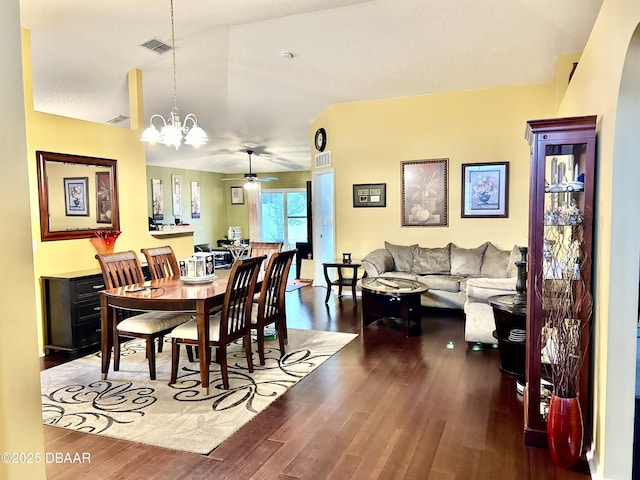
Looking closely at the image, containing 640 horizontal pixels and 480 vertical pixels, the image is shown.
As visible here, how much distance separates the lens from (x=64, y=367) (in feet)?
13.4

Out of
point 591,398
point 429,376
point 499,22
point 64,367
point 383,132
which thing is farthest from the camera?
point 383,132

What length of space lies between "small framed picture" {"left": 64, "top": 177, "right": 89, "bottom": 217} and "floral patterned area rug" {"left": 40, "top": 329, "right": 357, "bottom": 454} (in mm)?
1566

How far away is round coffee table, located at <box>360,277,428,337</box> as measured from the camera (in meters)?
4.92

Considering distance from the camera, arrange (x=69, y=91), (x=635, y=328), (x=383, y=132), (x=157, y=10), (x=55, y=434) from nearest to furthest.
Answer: (x=635, y=328), (x=55, y=434), (x=157, y=10), (x=69, y=91), (x=383, y=132)

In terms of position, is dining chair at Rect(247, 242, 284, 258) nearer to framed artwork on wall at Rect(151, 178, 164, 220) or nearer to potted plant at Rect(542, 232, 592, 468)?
potted plant at Rect(542, 232, 592, 468)

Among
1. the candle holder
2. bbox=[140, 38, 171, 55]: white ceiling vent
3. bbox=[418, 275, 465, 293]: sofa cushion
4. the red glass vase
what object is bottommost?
bbox=[418, 275, 465, 293]: sofa cushion

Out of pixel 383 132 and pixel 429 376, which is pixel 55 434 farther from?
pixel 383 132

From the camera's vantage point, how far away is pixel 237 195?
511 inches

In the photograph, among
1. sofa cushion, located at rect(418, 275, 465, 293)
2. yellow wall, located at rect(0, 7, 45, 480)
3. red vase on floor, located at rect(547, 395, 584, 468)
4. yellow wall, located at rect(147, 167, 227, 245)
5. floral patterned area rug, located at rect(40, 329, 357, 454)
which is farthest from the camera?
yellow wall, located at rect(147, 167, 227, 245)

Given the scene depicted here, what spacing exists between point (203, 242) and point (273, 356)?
26.9 feet

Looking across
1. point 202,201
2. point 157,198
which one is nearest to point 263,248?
point 157,198

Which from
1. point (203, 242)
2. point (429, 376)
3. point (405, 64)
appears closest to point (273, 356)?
point (429, 376)

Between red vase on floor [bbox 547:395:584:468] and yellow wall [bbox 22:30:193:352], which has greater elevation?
yellow wall [bbox 22:30:193:352]

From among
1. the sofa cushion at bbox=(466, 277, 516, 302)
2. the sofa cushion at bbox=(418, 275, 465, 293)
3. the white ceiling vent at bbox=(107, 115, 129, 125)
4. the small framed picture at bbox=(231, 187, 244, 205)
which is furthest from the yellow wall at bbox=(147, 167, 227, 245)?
the sofa cushion at bbox=(466, 277, 516, 302)
